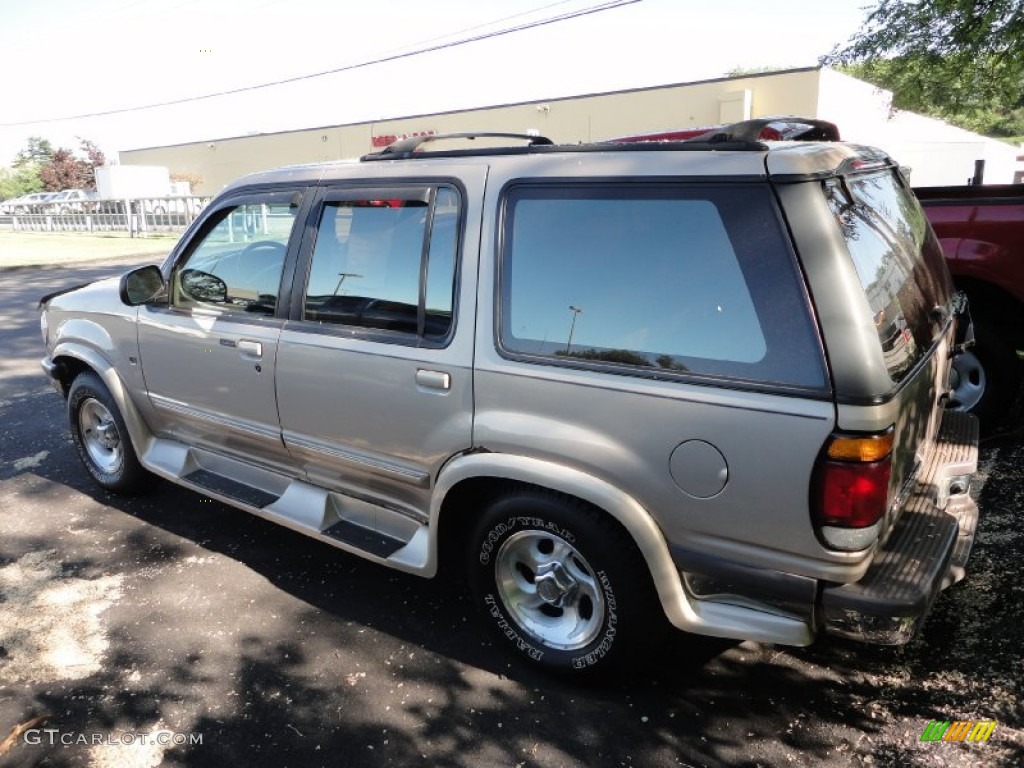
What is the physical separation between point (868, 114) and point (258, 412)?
29525 mm

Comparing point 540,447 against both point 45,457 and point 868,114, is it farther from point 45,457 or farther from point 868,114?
point 868,114

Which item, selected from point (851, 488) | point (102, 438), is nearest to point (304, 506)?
point (102, 438)

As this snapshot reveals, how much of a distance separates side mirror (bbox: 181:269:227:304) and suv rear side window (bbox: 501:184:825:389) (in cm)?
179

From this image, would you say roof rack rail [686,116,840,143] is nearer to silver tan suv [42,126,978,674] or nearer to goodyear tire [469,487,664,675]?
silver tan suv [42,126,978,674]

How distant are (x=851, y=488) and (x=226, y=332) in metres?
2.81

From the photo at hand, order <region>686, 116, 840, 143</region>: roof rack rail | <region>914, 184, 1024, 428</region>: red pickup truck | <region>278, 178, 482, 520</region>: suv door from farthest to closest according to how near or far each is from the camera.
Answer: <region>914, 184, 1024, 428</region>: red pickup truck < <region>278, 178, 482, 520</region>: suv door < <region>686, 116, 840, 143</region>: roof rack rail

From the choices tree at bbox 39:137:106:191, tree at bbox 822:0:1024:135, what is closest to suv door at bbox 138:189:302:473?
tree at bbox 822:0:1024:135

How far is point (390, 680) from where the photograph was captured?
2943 millimetres

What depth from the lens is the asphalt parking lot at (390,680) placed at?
2570mm

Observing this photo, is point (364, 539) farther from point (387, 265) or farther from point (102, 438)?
point (102, 438)

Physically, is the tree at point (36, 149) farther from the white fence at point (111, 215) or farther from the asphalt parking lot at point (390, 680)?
the asphalt parking lot at point (390, 680)

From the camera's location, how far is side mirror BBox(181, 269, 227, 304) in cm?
381

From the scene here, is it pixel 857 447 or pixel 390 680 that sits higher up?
pixel 857 447

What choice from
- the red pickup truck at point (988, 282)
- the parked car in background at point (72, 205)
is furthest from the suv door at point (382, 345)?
the parked car in background at point (72, 205)
